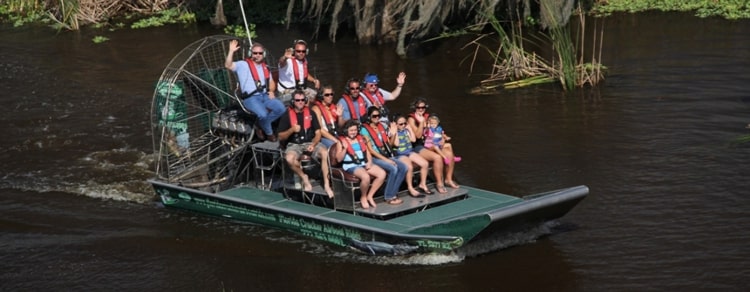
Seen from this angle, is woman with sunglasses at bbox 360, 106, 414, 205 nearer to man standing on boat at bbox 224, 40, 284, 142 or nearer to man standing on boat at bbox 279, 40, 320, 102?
man standing on boat at bbox 224, 40, 284, 142

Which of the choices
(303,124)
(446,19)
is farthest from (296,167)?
(446,19)

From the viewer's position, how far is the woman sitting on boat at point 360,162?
15.1 metres

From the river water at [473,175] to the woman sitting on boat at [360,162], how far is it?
2.79 ft

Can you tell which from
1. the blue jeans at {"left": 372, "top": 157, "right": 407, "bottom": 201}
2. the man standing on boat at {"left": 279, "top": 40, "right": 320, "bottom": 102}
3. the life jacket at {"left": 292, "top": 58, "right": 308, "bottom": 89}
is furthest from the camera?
the life jacket at {"left": 292, "top": 58, "right": 308, "bottom": 89}

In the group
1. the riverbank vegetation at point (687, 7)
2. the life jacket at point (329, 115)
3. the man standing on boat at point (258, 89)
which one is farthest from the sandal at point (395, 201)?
the riverbank vegetation at point (687, 7)

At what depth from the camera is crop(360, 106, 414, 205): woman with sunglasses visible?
1522 cm

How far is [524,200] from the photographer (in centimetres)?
1484

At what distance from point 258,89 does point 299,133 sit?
1442 millimetres

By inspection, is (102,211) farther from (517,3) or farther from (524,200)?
(517,3)

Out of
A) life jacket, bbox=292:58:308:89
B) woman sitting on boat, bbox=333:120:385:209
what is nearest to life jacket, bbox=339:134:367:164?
woman sitting on boat, bbox=333:120:385:209

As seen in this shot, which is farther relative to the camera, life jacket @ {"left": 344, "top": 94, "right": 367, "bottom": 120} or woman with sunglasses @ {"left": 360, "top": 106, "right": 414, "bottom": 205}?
life jacket @ {"left": 344, "top": 94, "right": 367, "bottom": 120}

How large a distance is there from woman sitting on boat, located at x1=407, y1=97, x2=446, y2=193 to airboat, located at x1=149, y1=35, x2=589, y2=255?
25 centimetres

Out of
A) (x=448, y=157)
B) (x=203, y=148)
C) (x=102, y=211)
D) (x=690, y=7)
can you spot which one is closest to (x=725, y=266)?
(x=448, y=157)

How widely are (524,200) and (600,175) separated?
362cm
